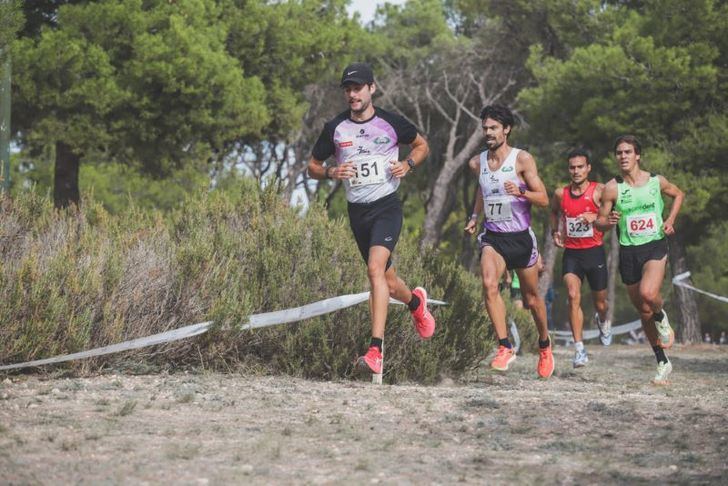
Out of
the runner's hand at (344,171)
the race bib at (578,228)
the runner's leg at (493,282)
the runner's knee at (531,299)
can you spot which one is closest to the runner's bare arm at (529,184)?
the runner's leg at (493,282)

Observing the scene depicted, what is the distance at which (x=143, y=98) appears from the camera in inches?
885

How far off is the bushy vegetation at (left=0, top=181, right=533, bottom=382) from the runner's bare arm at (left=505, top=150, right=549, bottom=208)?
1.42m

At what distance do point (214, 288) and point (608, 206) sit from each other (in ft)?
11.7

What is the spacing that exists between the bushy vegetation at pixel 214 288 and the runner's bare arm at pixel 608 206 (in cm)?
141

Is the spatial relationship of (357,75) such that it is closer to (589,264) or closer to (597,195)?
(597,195)

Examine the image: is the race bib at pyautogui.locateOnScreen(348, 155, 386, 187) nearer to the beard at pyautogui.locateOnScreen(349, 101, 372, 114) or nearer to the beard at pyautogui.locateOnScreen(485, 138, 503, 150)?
the beard at pyautogui.locateOnScreen(349, 101, 372, 114)

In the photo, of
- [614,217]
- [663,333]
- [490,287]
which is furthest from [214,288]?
[663,333]

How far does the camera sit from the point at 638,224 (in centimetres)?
1087

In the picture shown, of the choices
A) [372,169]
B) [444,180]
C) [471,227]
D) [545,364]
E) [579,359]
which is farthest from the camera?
[444,180]

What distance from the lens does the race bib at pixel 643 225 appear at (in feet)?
35.6

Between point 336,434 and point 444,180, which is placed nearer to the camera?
point 336,434

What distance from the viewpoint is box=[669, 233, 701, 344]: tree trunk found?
27.3m

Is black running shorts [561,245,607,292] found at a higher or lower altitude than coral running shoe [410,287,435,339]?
higher

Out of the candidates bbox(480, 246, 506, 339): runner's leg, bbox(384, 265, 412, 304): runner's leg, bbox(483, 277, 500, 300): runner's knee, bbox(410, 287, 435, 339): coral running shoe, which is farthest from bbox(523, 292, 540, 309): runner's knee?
bbox(384, 265, 412, 304): runner's leg
